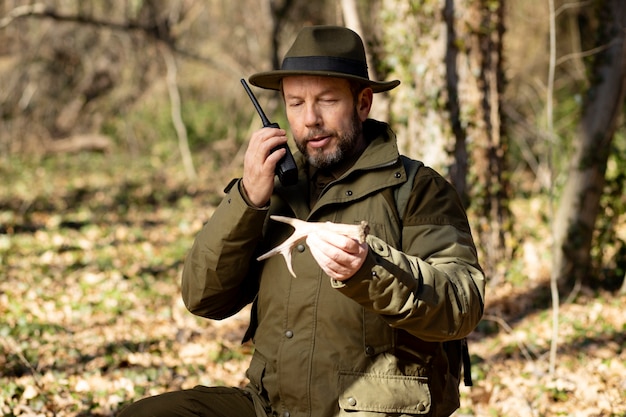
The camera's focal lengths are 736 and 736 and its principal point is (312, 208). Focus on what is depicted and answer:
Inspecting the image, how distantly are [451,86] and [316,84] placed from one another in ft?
12.6

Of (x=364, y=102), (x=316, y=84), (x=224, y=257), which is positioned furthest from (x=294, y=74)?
(x=224, y=257)

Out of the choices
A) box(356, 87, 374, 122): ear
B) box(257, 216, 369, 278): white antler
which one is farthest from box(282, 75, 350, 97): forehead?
box(257, 216, 369, 278): white antler

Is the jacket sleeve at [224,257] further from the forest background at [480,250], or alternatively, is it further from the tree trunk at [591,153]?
the tree trunk at [591,153]

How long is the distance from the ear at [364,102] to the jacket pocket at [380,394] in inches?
39.2

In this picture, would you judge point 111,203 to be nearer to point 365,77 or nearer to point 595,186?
point 595,186

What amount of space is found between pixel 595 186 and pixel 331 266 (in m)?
5.09

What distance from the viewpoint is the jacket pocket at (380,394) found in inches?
96.3

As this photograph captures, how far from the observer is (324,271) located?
2.29 meters

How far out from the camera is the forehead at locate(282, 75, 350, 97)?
2.70 metres

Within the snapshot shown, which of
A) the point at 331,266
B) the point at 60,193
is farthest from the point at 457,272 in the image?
the point at 60,193

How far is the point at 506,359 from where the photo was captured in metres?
5.28

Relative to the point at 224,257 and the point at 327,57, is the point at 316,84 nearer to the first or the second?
the point at 327,57

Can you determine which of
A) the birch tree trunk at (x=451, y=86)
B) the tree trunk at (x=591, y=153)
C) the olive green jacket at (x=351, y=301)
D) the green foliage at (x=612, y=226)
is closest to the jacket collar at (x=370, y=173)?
the olive green jacket at (x=351, y=301)

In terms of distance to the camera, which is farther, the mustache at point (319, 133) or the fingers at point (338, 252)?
the mustache at point (319, 133)
